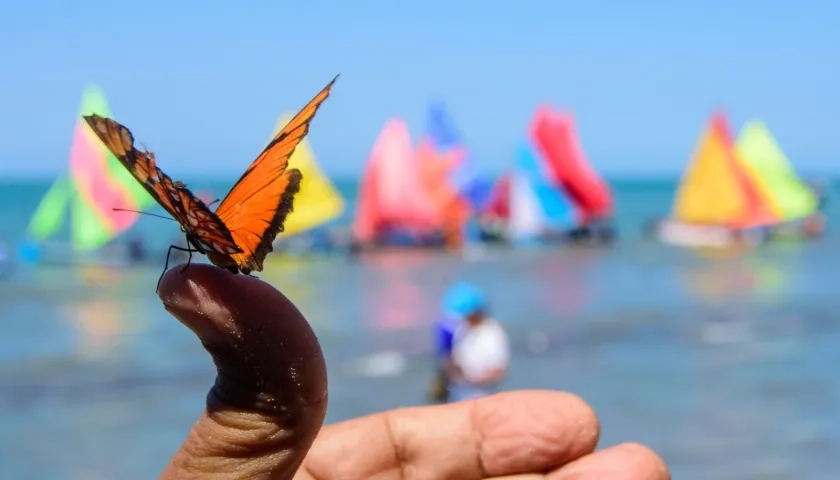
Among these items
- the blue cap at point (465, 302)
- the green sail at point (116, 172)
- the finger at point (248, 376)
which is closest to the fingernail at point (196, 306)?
the finger at point (248, 376)

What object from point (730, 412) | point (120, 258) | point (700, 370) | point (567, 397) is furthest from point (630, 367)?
point (120, 258)

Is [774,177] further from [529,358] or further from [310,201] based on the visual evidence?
[529,358]

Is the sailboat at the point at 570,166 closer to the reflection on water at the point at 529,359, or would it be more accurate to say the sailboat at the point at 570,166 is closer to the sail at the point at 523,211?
the sail at the point at 523,211

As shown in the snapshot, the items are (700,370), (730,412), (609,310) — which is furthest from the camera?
(609,310)

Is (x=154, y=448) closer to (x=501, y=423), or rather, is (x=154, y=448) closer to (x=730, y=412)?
(x=730, y=412)

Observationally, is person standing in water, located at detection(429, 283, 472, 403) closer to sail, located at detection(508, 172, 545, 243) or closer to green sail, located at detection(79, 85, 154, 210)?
green sail, located at detection(79, 85, 154, 210)

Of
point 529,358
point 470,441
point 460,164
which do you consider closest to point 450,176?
point 460,164

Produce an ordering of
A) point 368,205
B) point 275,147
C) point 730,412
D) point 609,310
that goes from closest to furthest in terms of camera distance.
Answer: point 275,147 → point 730,412 → point 609,310 → point 368,205
